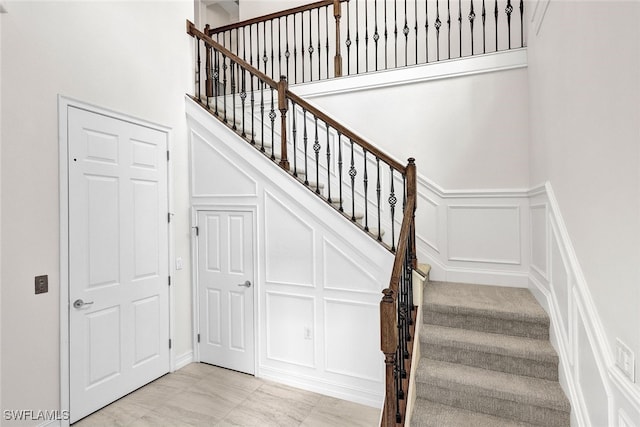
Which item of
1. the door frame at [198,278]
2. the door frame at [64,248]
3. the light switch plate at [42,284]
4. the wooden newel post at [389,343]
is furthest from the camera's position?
the door frame at [198,278]

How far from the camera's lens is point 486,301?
9.32ft

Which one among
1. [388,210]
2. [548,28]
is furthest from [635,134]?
[388,210]

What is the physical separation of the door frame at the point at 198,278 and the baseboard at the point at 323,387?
0.56 feet

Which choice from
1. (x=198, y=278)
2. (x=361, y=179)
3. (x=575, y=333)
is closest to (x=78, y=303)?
(x=198, y=278)

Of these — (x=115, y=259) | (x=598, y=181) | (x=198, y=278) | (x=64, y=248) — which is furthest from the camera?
(x=198, y=278)

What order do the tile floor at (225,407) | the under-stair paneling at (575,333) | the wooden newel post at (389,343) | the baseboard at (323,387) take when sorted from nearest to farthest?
the under-stair paneling at (575,333) → the wooden newel post at (389,343) → the tile floor at (225,407) → the baseboard at (323,387)

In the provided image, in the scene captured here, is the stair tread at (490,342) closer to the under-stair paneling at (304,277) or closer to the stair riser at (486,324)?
the stair riser at (486,324)

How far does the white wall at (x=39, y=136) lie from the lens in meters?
2.27

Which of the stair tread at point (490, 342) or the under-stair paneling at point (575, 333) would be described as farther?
the stair tread at point (490, 342)

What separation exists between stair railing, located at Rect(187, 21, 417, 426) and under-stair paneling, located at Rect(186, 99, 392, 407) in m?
0.15

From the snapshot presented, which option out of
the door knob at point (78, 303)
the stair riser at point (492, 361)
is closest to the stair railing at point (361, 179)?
the stair riser at point (492, 361)

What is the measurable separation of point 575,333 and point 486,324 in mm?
775

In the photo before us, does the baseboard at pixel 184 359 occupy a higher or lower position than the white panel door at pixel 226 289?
lower

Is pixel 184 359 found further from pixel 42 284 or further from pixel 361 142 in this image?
pixel 361 142
